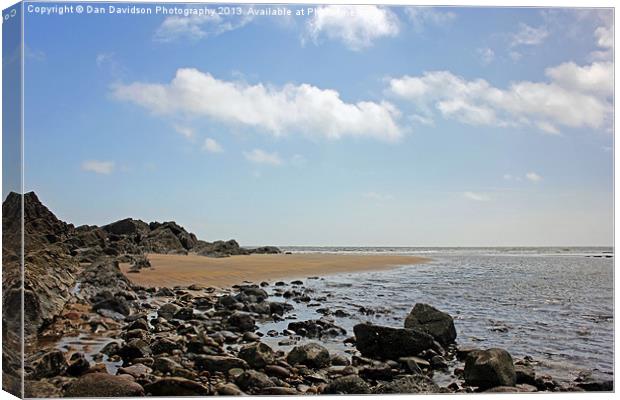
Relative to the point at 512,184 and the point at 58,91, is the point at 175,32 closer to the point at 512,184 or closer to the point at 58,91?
the point at 58,91

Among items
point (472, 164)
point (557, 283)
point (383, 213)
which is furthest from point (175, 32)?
point (557, 283)

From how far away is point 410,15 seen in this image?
875 centimetres

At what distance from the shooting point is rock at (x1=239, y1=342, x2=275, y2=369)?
848 cm

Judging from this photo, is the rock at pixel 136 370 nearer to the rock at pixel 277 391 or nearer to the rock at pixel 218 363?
the rock at pixel 218 363

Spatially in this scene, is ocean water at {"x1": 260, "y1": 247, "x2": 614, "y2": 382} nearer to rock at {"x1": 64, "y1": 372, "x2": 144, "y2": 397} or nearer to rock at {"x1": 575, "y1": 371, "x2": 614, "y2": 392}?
rock at {"x1": 575, "y1": 371, "x2": 614, "y2": 392}

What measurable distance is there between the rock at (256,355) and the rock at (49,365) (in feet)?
5.87

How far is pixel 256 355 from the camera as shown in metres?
8.48

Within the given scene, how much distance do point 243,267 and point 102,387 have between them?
1876mm

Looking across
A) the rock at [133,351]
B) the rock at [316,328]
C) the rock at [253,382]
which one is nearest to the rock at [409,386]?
the rock at [316,328]

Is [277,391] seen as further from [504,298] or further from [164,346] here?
[504,298]

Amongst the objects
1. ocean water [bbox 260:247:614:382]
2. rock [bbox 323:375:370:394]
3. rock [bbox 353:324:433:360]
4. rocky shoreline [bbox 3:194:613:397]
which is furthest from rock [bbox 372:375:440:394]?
ocean water [bbox 260:247:614:382]

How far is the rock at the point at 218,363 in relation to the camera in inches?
332

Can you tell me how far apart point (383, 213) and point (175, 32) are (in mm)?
2901

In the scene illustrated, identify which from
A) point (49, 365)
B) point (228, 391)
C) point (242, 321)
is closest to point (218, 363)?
point (228, 391)
